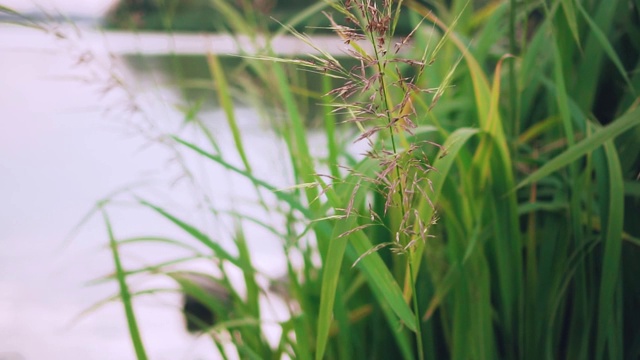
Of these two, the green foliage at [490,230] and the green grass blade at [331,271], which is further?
the green foliage at [490,230]

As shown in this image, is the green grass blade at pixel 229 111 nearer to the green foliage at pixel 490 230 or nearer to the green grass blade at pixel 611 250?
the green foliage at pixel 490 230

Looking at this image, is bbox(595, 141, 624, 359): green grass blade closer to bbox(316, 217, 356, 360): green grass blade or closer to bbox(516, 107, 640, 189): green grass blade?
bbox(516, 107, 640, 189): green grass blade

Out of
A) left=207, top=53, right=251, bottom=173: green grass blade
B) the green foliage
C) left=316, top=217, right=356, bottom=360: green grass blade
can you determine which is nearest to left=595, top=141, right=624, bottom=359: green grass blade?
the green foliage

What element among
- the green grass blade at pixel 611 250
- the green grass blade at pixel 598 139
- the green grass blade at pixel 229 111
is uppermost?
the green grass blade at pixel 229 111

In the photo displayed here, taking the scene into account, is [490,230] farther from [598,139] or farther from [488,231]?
[598,139]

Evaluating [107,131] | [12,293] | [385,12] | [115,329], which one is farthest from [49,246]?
[385,12]

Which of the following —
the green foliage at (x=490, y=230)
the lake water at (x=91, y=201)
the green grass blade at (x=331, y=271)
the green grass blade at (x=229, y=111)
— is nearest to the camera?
the green grass blade at (x=331, y=271)

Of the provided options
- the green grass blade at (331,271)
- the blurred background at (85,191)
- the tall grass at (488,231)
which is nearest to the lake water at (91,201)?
the blurred background at (85,191)

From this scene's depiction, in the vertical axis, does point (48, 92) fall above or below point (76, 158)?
above

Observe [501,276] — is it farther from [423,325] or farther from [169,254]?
[169,254]
